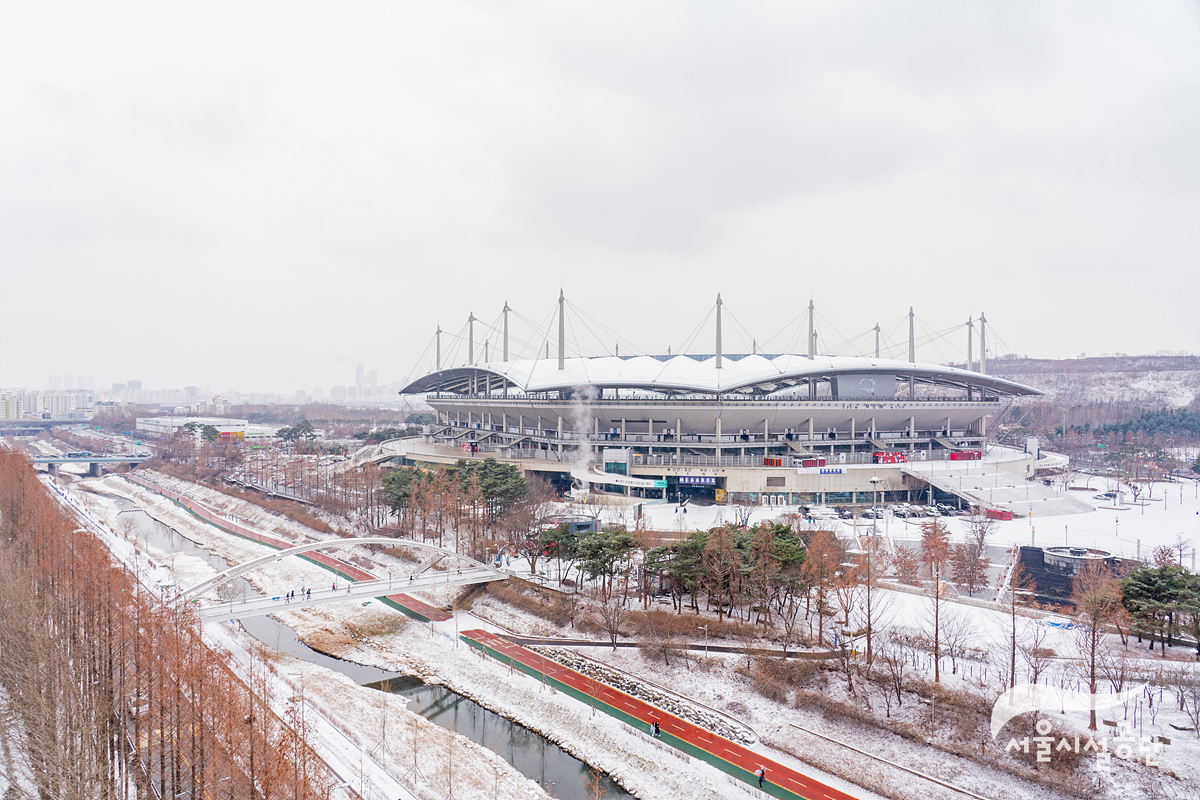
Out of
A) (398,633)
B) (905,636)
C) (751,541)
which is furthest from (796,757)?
(398,633)

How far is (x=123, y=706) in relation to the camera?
1583 cm

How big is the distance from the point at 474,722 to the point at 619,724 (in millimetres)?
4627

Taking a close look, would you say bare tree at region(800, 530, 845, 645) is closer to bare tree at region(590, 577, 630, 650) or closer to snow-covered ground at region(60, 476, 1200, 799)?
snow-covered ground at region(60, 476, 1200, 799)

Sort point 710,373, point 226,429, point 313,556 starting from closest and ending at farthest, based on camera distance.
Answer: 1. point 313,556
2. point 710,373
3. point 226,429

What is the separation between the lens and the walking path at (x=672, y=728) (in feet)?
51.8

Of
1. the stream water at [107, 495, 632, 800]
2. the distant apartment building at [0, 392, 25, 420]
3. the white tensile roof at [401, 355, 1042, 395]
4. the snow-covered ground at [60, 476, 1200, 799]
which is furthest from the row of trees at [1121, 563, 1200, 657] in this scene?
the distant apartment building at [0, 392, 25, 420]

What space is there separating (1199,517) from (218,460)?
82.8 m

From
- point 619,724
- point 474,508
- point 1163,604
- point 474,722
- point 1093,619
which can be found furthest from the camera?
point 474,508

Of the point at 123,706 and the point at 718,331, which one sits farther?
the point at 718,331

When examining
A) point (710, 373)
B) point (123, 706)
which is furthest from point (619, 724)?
point (710, 373)

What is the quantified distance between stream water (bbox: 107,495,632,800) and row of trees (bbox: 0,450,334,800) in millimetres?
3829

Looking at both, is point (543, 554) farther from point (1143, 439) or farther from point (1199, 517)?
point (1143, 439)

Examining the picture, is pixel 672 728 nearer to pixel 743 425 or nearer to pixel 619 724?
pixel 619 724

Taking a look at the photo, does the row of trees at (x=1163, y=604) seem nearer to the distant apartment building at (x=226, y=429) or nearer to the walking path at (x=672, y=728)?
the walking path at (x=672, y=728)
